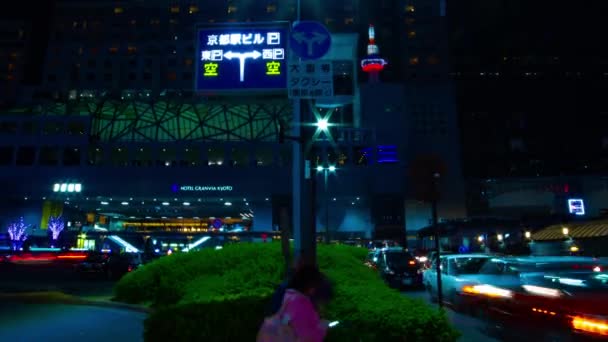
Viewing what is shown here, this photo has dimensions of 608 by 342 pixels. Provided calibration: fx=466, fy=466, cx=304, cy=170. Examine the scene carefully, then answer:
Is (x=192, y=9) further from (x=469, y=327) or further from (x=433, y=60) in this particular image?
(x=469, y=327)

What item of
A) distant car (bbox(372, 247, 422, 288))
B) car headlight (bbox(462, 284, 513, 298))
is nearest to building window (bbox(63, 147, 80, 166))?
distant car (bbox(372, 247, 422, 288))

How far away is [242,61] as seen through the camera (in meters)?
9.78

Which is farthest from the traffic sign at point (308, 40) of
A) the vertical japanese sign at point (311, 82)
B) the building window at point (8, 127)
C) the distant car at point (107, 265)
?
the building window at point (8, 127)

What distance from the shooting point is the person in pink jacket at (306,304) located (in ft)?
12.4

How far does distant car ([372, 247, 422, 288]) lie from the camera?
1953 centimetres

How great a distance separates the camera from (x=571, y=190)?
59.5m

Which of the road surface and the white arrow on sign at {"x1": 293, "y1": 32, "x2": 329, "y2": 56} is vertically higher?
the white arrow on sign at {"x1": 293, "y1": 32, "x2": 329, "y2": 56}

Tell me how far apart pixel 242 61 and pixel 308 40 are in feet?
6.19

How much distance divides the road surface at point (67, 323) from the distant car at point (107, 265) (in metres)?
13.4

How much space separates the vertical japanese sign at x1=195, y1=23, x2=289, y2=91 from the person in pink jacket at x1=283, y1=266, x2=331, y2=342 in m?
6.17

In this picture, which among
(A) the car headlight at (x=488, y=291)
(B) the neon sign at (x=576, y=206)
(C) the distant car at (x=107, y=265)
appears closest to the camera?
(A) the car headlight at (x=488, y=291)

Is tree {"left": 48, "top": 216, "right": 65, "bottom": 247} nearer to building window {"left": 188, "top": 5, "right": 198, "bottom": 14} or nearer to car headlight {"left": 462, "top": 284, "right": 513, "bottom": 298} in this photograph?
building window {"left": 188, "top": 5, "right": 198, "bottom": 14}

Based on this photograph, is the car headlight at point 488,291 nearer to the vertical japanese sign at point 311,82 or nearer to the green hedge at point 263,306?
the green hedge at point 263,306

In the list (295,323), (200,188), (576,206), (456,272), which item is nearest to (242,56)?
(295,323)
